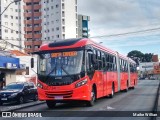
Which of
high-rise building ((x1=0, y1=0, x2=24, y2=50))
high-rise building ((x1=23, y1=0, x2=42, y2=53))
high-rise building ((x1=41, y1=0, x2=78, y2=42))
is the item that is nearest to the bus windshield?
high-rise building ((x1=0, y1=0, x2=24, y2=50))

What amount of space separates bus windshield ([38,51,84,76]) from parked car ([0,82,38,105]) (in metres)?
7.31

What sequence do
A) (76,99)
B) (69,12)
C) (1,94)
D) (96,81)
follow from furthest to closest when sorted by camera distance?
(69,12)
(1,94)
(96,81)
(76,99)

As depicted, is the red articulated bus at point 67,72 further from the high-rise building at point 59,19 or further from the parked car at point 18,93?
the high-rise building at point 59,19

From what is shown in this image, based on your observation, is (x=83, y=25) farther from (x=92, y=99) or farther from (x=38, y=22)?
(x=92, y=99)

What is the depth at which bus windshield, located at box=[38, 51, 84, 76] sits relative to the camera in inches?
676

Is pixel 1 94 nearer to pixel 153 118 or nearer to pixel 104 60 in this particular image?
pixel 104 60

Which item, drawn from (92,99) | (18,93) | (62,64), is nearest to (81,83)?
(62,64)

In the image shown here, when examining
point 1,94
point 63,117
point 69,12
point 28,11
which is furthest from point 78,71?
point 28,11

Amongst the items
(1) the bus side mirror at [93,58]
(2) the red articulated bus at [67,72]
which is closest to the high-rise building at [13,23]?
(1) the bus side mirror at [93,58]

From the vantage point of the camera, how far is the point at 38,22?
12912cm

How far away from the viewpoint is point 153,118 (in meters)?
13.2

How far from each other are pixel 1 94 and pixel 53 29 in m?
99.5

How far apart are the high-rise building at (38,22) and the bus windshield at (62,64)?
9733 cm

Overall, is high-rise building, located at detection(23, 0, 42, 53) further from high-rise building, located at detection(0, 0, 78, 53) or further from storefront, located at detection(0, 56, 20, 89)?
storefront, located at detection(0, 56, 20, 89)
